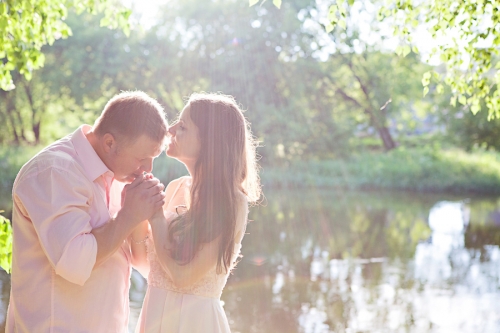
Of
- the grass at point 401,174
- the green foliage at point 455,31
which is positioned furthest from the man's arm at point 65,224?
the grass at point 401,174

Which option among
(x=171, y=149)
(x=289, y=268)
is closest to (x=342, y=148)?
(x=289, y=268)

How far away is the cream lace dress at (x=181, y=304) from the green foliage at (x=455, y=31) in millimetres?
2197

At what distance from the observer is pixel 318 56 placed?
89.6 ft

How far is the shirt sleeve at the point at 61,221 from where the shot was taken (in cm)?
192

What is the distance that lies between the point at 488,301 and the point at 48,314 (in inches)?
310

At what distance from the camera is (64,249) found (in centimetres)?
191

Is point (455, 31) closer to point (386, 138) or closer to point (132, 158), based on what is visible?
point (132, 158)

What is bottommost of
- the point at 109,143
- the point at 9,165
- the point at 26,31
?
the point at 109,143

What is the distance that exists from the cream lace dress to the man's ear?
49cm

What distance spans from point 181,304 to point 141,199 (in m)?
0.57

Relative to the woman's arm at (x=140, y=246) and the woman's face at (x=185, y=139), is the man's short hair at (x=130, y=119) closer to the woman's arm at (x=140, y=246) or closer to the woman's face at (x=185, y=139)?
the woman's face at (x=185, y=139)

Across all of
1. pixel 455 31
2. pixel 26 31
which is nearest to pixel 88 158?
pixel 26 31

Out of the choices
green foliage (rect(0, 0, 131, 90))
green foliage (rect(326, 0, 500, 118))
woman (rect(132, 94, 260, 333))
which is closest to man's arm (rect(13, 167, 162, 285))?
woman (rect(132, 94, 260, 333))

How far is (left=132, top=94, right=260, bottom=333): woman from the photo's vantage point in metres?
2.36
